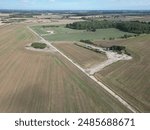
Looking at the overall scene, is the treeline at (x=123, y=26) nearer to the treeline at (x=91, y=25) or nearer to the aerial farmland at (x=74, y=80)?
the treeline at (x=91, y=25)

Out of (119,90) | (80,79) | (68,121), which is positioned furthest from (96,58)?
(68,121)

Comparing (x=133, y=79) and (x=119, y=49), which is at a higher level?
(x=119, y=49)

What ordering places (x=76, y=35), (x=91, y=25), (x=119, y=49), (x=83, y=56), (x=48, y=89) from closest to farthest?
(x=48, y=89) → (x=83, y=56) → (x=119, y=49) → (x=76, y=35) → (x=91, y=25)

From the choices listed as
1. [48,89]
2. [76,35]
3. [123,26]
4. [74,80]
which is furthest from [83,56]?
[123,26]

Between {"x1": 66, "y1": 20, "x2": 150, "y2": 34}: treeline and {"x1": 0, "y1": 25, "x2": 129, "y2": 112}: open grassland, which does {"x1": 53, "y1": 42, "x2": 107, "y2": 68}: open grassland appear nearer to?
{"x1": 0, "y1": 25, "x2": 129, "y2": 112}: open grassland

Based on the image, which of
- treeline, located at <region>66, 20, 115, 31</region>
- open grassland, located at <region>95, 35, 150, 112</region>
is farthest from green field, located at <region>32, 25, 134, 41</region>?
open grassland, located at <region>95, 35, 150, 112</region>

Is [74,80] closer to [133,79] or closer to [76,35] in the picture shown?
[133,79]

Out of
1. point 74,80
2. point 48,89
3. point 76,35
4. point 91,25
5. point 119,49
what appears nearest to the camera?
point 48,89
